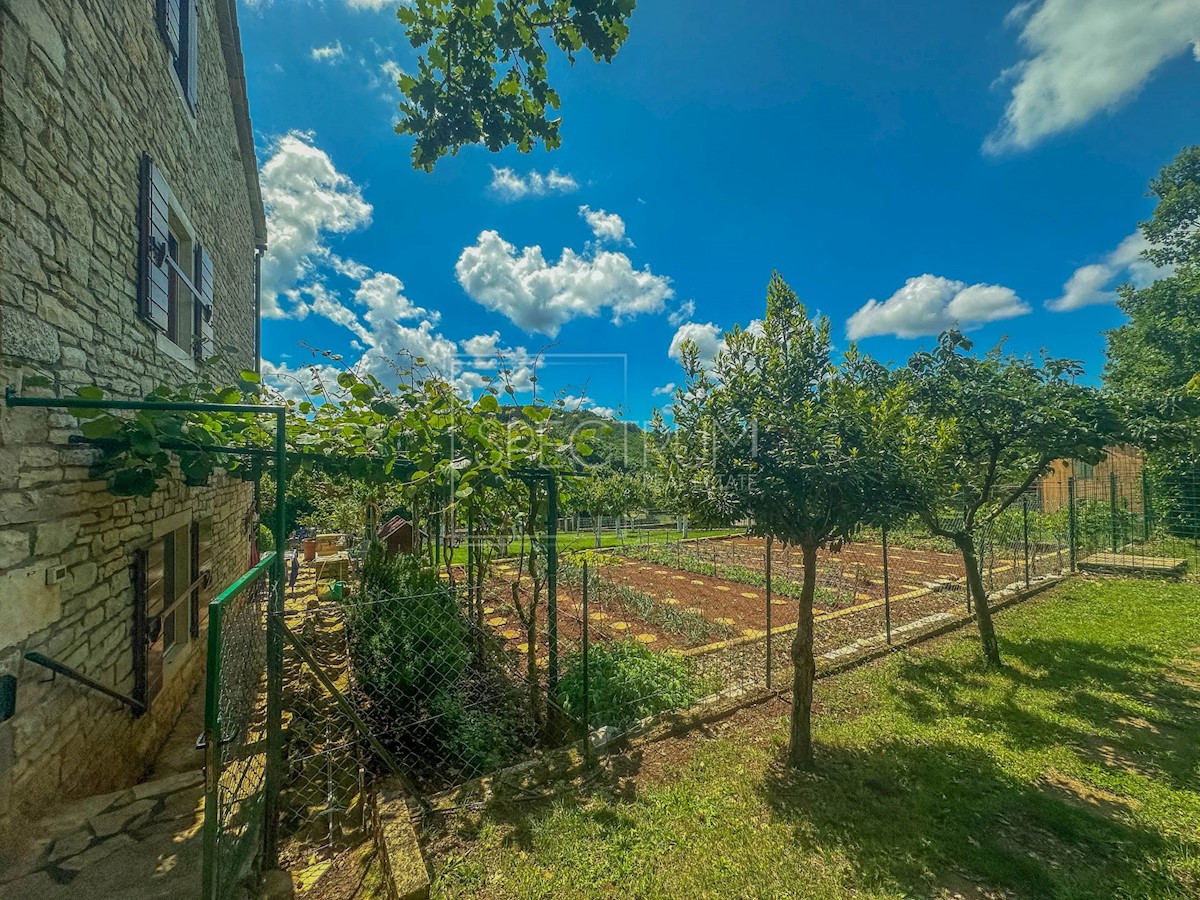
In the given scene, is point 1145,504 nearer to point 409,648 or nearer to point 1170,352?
point 1170,352

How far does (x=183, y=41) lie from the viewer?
15.3 feet

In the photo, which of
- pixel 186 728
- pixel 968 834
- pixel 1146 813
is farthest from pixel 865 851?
pixel 186 728

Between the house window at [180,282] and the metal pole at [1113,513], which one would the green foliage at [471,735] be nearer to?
the house window at [180,282]

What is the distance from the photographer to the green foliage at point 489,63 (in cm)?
296

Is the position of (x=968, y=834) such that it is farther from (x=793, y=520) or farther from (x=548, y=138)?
(x=548, y=138)

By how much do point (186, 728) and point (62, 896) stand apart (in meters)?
2.86

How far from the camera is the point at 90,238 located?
286 cm

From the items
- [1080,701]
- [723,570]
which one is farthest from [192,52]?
[723,570]

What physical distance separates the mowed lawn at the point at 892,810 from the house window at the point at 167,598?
2.83 metres

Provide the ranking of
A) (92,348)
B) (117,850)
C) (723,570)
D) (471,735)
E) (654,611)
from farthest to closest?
(723,570) < (654,611) < (471,735) < (92,348) < (117,850)

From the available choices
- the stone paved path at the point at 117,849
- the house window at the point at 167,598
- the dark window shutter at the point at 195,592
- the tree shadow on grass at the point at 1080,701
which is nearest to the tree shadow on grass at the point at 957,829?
the tree shadow on grass at the point at 1080,701

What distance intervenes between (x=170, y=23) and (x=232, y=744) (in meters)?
6.25

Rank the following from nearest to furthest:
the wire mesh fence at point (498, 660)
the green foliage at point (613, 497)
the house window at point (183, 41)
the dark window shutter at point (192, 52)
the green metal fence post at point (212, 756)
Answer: the green metal fence post at point (212, 756), the wire mesh fence at point (498, 660), the house window at point (183, 41), the dark window shutter at point (192, 52), the green foliage at point (613, 497)

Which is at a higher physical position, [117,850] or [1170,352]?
[1170,352]
